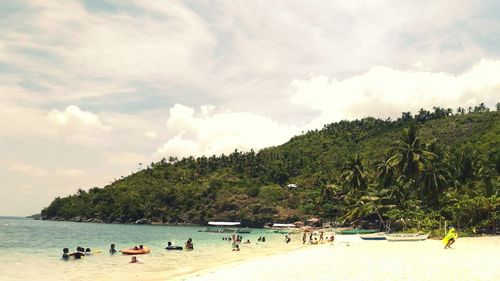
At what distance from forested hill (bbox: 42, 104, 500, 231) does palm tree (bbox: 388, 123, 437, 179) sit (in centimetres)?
16

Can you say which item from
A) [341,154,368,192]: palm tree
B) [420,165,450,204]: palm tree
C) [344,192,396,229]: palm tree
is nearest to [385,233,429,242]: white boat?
[420,165,450,204]: palm tree

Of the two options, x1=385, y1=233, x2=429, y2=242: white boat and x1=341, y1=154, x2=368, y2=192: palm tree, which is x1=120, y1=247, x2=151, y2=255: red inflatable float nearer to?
x1=385, y1=233, x2=429, y2=242: white boat

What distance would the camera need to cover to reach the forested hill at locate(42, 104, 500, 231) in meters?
67.9

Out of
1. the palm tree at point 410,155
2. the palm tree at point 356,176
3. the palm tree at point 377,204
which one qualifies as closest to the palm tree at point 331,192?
Answer: the palm tree at point 356,176

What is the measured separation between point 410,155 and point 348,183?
1245 inches

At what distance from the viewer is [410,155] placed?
6906 cm

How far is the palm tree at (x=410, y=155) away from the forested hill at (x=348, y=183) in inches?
6.3

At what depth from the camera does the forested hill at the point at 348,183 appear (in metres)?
67.9

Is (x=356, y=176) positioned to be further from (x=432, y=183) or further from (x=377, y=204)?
(x=432, y=183)

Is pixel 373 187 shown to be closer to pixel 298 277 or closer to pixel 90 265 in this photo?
pixel 90 265

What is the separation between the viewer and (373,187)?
285 feet

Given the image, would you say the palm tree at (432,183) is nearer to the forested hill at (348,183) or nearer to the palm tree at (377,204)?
the forested hill at (348,183)

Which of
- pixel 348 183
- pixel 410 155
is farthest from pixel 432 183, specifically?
pixel 348 183

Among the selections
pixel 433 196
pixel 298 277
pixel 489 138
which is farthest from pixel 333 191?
pixel 298 277
